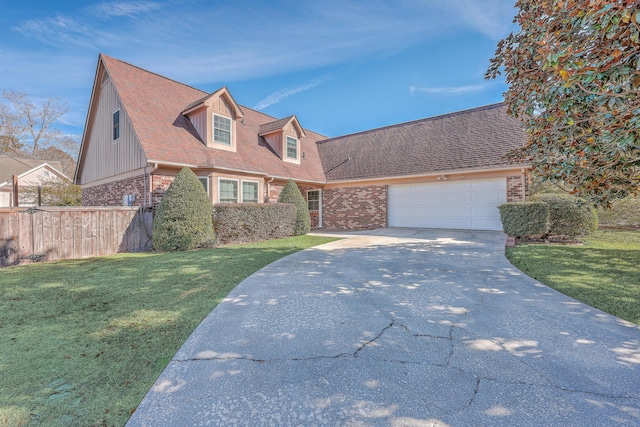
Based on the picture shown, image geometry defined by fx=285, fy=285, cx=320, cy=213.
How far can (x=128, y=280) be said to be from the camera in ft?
16.8

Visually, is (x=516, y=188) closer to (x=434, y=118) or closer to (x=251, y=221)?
(x=434, y=118)

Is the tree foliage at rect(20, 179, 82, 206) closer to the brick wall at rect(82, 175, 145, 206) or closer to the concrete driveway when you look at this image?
the brick wall at rect(82, 175, 145, 206)

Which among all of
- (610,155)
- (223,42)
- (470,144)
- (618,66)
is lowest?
(610,155)

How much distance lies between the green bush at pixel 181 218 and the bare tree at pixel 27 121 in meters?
31.2

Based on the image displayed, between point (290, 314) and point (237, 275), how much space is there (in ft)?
7.24

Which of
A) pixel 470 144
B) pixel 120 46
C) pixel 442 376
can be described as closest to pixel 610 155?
pixel 442 376

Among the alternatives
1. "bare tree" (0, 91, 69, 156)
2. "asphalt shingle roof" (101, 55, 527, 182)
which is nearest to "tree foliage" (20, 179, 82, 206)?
"asphalt shingle roof" (101, 55, 527, 182)

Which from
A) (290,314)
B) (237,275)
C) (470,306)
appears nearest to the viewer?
(290,314)

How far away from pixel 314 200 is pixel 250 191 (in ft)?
16.9

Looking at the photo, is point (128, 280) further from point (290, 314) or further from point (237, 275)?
point (290, 314)

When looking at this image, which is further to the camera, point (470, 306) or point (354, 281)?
point (354, 281)

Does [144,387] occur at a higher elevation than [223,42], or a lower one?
lower


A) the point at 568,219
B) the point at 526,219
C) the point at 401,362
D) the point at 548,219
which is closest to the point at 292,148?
the point at 526,219

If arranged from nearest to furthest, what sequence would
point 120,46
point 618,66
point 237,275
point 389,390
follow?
point 389,390 < point 618,66 < point 237,275 < point 120,46
